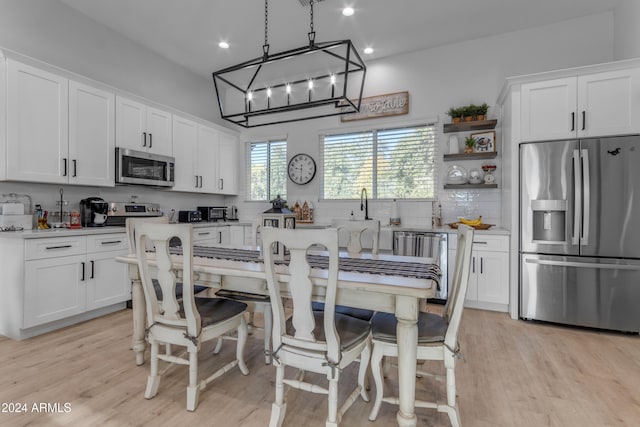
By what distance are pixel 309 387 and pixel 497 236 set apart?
9.29 ft

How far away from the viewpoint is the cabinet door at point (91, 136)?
3.31m

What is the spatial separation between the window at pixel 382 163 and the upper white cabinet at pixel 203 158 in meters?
1.69

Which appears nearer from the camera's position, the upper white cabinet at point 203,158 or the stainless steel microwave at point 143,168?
the stainless steel microwave at point 143,168

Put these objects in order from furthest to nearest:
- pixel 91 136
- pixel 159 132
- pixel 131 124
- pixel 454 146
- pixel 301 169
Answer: pixel 301 169, pixel 159 132, pixel 454 146, pixel 131 124, pixel 91 136

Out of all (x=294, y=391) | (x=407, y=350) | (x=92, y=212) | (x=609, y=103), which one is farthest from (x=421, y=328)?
(x=92, y=212)

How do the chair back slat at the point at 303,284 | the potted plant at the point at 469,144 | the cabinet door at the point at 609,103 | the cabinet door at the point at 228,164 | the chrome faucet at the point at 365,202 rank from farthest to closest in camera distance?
1. the cabinet door at the point at 228,164
2. the chrome faucet at the point at 365,202
3. the potted plant at the point at 469,144
4. the cabinet door at the point at 609,103
5. the chair back slat at the point at 303,284

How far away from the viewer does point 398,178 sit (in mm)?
4629

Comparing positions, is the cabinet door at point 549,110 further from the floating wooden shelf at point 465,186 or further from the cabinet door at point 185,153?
the cabinet door at point 185,153

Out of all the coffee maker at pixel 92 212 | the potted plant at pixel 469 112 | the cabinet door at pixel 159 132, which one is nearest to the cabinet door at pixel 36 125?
the coffee maker at pixel 92 212

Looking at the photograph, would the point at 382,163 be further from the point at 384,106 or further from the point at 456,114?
the point at 456,114

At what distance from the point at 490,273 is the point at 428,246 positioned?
0.71 meters

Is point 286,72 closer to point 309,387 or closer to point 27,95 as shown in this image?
point 27,95

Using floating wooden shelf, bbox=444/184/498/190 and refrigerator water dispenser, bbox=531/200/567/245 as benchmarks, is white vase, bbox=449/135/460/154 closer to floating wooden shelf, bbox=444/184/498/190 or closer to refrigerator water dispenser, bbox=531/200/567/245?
floating wooden shelf, bbox=444/184/498/190

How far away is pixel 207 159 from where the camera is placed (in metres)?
5.11
